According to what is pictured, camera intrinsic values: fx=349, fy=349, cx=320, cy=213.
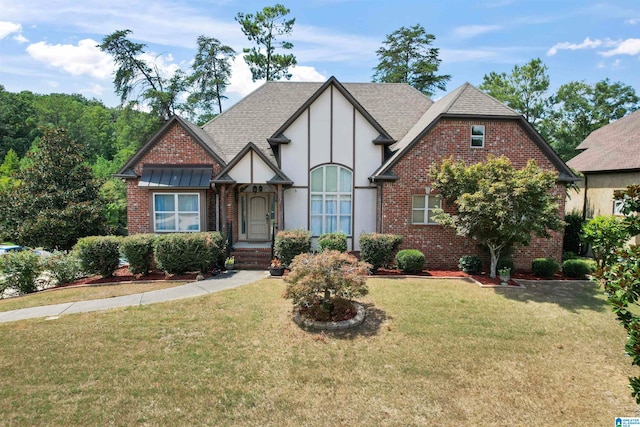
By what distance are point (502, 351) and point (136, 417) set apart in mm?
6955

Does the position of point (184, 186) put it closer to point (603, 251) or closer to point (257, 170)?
point (257, 170)

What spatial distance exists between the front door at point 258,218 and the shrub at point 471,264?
8940 millimetres

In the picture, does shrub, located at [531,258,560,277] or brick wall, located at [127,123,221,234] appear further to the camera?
brick wall, located at [127,123,221,234]

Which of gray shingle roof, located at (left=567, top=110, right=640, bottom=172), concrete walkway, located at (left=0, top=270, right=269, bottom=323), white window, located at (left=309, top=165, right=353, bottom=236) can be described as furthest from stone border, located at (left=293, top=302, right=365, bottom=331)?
gray shingle roof, located at (left=567, top=110, right=640, bottom=172)

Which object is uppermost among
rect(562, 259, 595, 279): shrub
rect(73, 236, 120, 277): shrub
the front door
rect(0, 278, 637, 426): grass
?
the front door

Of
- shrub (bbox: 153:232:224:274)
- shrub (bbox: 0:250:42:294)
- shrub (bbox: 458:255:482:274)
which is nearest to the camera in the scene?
shrub (bbox: 0:250:42:294)

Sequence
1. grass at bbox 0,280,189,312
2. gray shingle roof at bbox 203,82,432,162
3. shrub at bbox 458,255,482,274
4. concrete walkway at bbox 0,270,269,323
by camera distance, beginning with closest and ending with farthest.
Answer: concrete walkway at bbox 0,270,269,323 → grass at bbox 0,280,189,312 → shrub at bbox 458,255,482,274 → gray shingle roof at bbox 203,82,432,162

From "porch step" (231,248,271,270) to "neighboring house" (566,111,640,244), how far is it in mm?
13805

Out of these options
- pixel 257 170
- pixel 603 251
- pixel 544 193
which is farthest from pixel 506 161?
pixel 257 170

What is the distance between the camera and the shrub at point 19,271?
40.7 ft

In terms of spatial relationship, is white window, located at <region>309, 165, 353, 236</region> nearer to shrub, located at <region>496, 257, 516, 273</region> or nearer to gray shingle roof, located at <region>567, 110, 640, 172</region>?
shrub, located at <region>496, 257, 516, 273</region>

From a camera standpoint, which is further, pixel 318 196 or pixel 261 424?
pixel 318 196

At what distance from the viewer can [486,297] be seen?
10.7 meters

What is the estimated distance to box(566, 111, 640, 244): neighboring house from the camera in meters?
17.0
